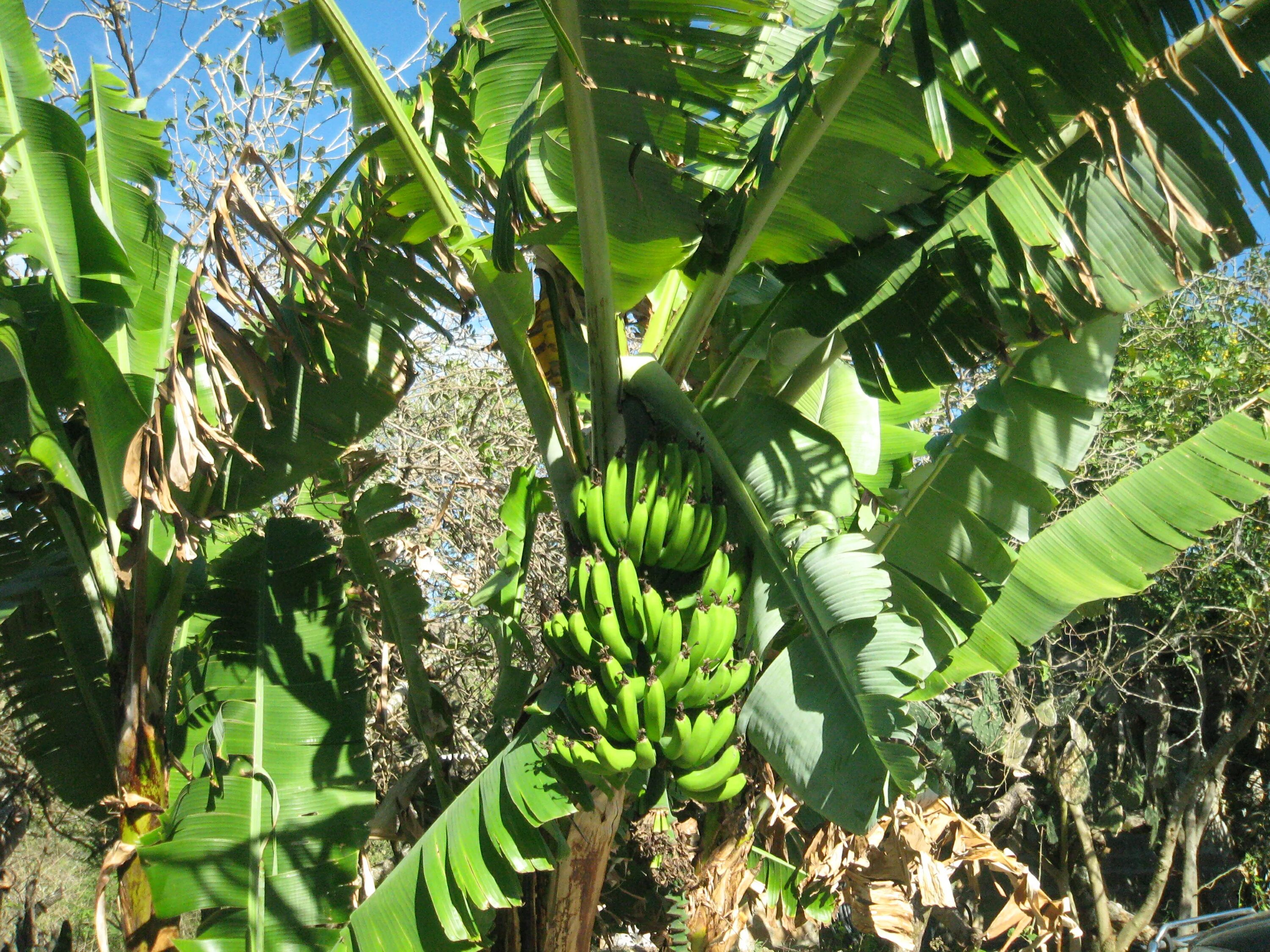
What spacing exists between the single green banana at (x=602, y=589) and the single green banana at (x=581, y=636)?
0.17 feet

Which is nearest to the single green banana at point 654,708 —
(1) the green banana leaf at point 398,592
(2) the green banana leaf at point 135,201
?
(1) the green banana leaf at point 398,592

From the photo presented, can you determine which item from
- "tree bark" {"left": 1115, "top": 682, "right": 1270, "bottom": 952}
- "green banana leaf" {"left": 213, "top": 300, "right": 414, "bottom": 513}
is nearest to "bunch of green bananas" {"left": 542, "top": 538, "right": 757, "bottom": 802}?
"green banana leaf" {"left": 213, "top": 300, "right": 414, "bottom": 513}

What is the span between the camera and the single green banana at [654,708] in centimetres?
213

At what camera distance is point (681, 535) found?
2.29 metres

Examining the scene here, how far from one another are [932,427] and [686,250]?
3.95 metres

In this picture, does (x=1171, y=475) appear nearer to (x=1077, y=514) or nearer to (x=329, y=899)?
(x=1077, y=514)

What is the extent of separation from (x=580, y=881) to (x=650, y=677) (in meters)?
1.04

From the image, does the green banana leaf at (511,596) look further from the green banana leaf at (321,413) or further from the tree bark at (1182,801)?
the tree bark at (1182,801)

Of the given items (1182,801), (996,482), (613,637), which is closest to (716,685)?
(613,637)

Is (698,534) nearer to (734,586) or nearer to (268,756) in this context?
(734,586)

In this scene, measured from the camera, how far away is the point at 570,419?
277 centimetres

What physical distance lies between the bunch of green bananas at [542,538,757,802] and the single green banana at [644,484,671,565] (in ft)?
0.23

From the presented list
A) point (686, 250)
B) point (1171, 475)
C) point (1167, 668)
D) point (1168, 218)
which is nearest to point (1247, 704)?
point (1167, 668)

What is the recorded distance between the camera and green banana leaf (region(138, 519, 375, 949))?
2775 millimetres
